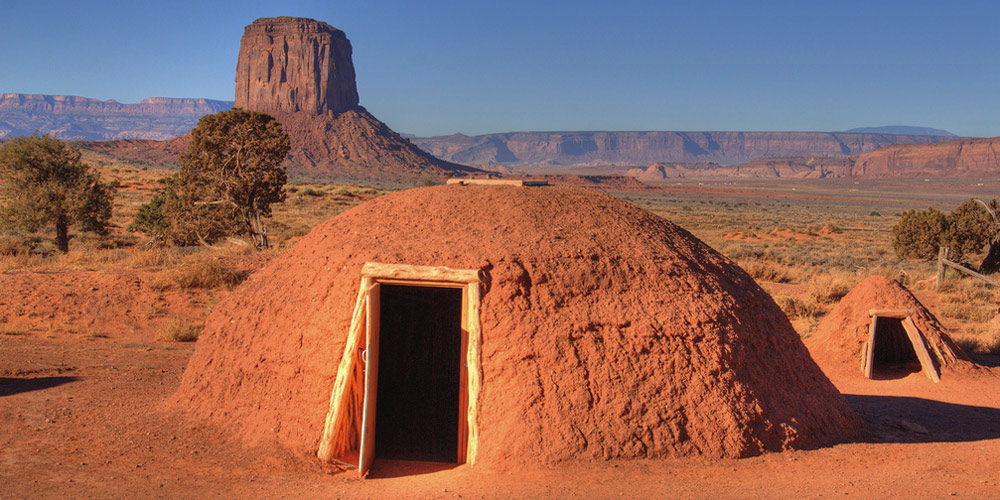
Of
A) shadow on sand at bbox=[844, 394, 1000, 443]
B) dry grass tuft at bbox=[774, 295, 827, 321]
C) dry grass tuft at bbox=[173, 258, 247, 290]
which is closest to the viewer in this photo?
shadow on sand at bbox=[844, 394, 1000, 443]

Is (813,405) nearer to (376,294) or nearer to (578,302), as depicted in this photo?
(578,302)

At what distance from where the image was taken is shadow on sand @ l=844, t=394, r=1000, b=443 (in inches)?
244

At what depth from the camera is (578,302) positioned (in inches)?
204

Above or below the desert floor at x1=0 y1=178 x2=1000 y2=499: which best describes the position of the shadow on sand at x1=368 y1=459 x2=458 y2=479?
below

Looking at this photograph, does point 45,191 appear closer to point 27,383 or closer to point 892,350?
point 27,383

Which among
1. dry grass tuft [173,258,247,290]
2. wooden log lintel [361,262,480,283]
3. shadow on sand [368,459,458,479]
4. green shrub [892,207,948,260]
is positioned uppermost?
wooden log lintel [361,262,480,283]

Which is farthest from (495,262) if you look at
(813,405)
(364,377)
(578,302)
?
(813,405)

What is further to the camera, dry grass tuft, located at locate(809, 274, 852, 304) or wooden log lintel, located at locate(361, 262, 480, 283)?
dry grass tuft, located at locate(809, 274, 852, 304)

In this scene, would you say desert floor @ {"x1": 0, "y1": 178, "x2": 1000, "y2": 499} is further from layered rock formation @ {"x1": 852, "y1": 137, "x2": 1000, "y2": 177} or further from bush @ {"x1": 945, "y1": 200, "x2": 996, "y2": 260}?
layered rock formation @ {"x1": 852, "y1": 137, "x2": 1000, "y2": 177}

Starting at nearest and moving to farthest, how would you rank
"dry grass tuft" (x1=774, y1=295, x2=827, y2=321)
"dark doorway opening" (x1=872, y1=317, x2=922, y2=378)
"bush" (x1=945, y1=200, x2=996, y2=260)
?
"dark doorway opening" (x1=872, y1=317, x2=922, y2=378)
"dry grass tuft" (x1=774, y1=295, x2=827, y2=321)
"bush" (x1=945, y1=200, x2=996, y2=260)

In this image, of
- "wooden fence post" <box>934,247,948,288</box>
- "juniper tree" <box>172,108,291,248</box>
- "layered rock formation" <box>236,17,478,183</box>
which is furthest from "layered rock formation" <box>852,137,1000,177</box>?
"juniper tree" <box>172,108,291,248</box>

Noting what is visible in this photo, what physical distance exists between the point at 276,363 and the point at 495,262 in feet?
6.47

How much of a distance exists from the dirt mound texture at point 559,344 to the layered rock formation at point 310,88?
244ft

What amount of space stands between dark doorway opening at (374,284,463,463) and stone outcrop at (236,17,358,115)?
82362mm
